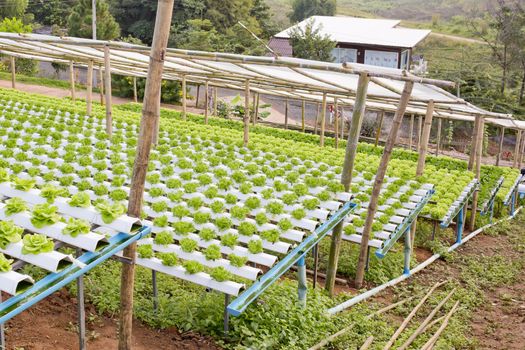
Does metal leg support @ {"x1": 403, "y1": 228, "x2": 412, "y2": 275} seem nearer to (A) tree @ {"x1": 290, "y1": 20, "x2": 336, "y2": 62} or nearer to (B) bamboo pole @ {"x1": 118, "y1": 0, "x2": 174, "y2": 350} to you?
(B) bamboo pole @ {"x1": 118, "y1": 0, "x2": 174, "y2": 350}

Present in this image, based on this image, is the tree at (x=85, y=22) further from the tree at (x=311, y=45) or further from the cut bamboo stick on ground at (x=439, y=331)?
the cut bamboo stick on ground at (x=439, y=331)

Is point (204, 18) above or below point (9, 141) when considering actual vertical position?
above

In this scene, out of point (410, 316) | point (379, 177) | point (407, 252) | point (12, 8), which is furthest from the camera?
point (12, 8)

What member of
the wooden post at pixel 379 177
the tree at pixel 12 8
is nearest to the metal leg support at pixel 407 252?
the wooden post at pixel 379 177

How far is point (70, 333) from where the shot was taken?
227 inches

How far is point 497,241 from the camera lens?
1366 centimetres

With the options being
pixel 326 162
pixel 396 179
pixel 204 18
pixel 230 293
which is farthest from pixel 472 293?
pixel 204 18

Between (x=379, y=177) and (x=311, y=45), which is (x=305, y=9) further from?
(x=379, y=177)

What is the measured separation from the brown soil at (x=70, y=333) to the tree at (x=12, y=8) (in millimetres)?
36153

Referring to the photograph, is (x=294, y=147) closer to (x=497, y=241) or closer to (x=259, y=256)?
(x=497, y=241)

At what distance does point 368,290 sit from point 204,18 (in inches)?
1288

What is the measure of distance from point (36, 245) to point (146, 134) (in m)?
1.20

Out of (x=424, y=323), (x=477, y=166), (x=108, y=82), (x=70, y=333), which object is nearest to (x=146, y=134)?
(x=70, y=333)

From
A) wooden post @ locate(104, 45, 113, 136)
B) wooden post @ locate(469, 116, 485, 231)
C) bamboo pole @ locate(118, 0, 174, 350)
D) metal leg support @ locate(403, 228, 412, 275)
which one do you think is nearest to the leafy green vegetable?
bamboo pole @ locate(118, 0, 174, 350)
